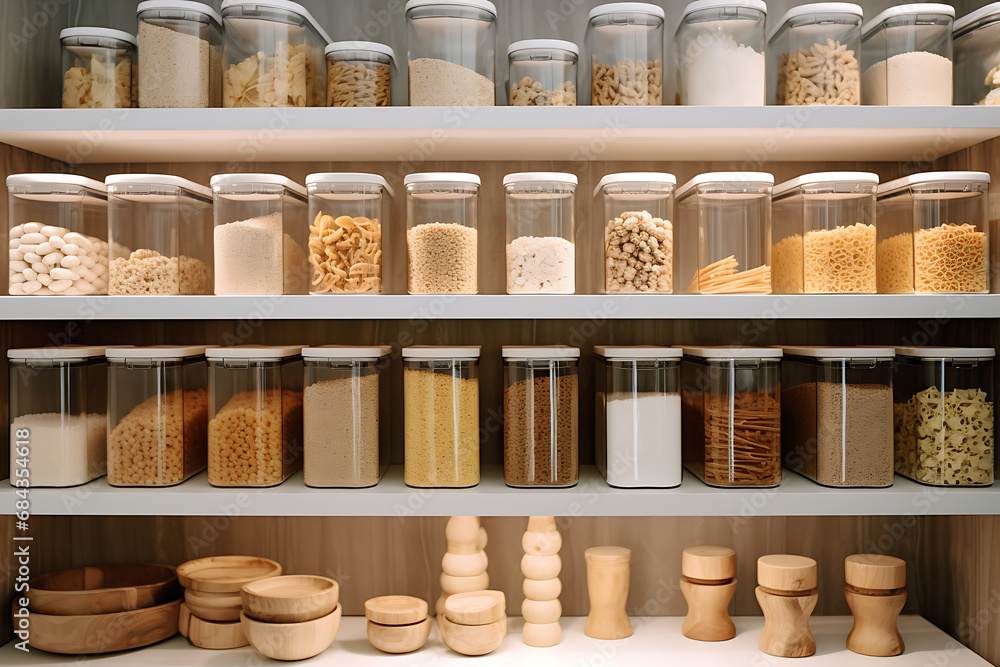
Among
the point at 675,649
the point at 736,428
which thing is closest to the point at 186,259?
the point at 736,428

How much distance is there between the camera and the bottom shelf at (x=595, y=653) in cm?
124

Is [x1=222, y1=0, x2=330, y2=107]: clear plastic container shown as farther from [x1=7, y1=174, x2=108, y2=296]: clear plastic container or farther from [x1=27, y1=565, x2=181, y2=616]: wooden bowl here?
[x1=27, y1=565, x2=181, y2=616]: wooden bowl

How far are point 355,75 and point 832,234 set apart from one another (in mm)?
831

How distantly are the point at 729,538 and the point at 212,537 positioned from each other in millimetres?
1041

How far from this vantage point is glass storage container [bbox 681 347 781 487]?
3.88 feet

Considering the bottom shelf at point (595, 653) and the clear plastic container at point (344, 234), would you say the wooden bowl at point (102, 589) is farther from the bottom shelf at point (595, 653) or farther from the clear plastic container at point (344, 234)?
the clear plastic container at point (344, 234)

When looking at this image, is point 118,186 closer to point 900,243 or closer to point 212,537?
point 212,537

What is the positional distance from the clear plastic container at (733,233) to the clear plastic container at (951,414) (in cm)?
31

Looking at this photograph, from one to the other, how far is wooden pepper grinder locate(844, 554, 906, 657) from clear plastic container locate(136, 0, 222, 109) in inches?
54.0

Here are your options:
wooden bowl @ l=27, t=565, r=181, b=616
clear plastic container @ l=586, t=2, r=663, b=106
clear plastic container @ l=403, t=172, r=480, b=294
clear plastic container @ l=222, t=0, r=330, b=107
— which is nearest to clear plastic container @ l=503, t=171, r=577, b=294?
clear plastic container @ l=403, t=172, r=480, b=294

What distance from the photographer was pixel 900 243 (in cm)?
121

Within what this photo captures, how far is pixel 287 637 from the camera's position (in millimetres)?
1188

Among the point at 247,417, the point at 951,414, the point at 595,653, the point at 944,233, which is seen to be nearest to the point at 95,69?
the point at 247,417

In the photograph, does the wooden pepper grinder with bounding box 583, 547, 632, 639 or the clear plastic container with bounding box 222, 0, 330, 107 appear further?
the wooden pepper grinder with bounding box 583, 547, 632, 639
